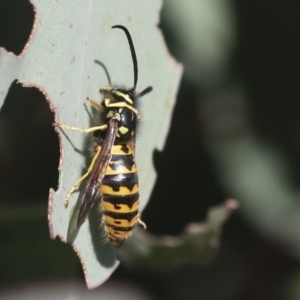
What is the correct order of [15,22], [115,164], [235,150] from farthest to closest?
[235,150] < [15,22] < [115,164]

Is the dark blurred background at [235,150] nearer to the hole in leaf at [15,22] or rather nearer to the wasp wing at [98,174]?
the hole in leaf at [15,22]

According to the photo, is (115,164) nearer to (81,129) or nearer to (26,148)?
(81,129)

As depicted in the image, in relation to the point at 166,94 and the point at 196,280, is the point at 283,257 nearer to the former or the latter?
the point at 196,280

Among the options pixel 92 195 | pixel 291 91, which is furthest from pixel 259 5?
pixel 92 195

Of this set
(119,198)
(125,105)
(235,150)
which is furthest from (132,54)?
(235,150)

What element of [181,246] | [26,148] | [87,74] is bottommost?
[181,246]

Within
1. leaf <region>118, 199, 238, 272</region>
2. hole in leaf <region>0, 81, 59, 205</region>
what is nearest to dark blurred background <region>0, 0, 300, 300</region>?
leaf <region>118, 199, 238, 272</region>
